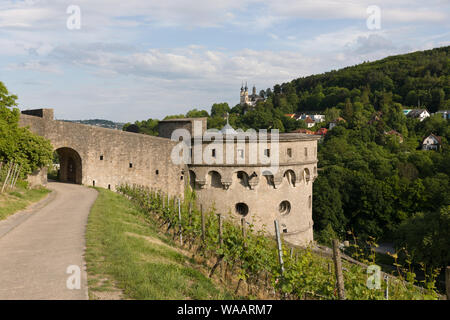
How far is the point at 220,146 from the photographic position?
3195 cm

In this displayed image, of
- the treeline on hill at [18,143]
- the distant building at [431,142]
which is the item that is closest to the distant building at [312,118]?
the distant building at [431,142]

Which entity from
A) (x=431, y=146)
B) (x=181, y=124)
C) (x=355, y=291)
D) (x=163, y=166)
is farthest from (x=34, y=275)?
(x=431, y=146)

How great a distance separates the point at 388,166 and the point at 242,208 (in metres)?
30.7

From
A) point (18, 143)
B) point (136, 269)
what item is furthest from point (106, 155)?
point (136, 269)

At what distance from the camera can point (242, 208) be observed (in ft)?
109

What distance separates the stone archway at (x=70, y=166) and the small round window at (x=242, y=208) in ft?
38.7

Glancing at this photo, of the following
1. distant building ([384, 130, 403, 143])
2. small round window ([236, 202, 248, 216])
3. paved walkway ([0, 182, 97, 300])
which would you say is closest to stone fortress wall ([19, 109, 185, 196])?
small round window ([236, 202, 248, 216])

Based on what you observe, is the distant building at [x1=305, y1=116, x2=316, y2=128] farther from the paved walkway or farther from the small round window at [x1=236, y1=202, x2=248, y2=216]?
the paved walkway

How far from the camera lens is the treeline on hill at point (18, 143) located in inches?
792

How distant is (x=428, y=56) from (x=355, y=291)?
497ft

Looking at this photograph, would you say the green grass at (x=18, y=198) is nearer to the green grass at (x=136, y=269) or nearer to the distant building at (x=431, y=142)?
the green grass at (x=136, y=269)

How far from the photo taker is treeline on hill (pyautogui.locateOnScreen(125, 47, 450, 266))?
125 ft

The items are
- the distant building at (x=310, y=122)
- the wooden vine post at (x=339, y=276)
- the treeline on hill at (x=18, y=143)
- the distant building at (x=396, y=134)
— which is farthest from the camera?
the distant building at (x=310, y=122)
